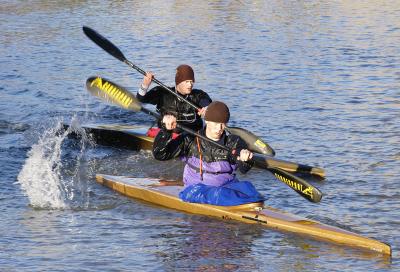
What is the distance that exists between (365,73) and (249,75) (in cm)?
278

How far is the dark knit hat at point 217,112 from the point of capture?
10867 millimetres

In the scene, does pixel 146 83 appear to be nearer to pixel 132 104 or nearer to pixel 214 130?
pixel 132 104

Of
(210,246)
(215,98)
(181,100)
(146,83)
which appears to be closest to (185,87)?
(181,100)

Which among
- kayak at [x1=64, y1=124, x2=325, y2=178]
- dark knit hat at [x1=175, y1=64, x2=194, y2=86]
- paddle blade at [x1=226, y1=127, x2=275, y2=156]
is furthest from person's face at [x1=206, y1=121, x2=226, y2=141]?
kayak at [x1=64, y1=124, x2=325, y2=178]

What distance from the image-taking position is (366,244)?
10367mm

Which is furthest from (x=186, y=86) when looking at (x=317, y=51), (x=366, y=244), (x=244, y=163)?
(x=317, y=51)

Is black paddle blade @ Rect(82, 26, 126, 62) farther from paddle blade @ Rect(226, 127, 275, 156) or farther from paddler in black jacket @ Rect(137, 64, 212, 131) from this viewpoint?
paddle blade @ Rect(226, 127, 275, 156)

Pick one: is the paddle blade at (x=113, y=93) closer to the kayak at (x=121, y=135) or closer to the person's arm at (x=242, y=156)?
the person's arm at (x=242, y=156)

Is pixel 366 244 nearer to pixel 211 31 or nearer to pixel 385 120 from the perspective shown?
pixel 385 120

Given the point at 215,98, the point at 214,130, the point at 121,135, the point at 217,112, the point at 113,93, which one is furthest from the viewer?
the point at 215,98

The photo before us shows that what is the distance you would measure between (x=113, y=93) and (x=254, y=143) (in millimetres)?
2303

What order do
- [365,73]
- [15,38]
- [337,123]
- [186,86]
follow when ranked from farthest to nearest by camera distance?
[15,38]
[365,73]
[337,123]
[186,86]

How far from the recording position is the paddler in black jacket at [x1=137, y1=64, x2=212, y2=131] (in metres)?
13.7

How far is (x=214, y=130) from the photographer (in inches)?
442
